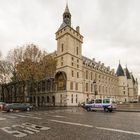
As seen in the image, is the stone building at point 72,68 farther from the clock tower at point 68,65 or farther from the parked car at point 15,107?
the parked car at point 15,107

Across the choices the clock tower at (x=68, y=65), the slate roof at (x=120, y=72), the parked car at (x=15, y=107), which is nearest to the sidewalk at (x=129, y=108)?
the parked car at (x=15, y=107)

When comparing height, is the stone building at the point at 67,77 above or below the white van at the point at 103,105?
above

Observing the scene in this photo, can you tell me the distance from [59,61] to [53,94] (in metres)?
10.6

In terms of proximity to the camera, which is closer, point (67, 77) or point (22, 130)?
point (22, 130)

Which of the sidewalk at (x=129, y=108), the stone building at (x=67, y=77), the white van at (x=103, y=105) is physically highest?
the stone building at (x=67, y=77)

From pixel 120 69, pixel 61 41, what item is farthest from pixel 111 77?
pixel 61 41

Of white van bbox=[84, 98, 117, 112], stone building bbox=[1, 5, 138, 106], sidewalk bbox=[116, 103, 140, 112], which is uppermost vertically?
stone building bbox=[1, 5, 138, 106]

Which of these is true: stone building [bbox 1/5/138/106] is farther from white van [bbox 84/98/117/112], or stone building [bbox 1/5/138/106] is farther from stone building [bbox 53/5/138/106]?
white van [bbox 84/98/117/112]

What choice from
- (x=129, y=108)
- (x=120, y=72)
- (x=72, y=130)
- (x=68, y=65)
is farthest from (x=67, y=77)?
(x=120, y=72)

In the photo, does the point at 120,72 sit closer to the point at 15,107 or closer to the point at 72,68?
the point at 72,68

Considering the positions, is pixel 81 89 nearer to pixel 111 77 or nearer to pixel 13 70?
pixel 13 70

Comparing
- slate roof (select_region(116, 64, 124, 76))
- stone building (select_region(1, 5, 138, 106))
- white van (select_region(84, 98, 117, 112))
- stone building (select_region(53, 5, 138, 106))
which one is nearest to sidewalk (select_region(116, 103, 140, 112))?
white van (select_region(84, 98, 117, 112))

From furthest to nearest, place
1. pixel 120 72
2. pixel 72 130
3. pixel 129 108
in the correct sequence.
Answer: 1. pixel 120 72
2. pixel 129 108
3. pixel 72 130

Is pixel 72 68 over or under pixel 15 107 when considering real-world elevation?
over
